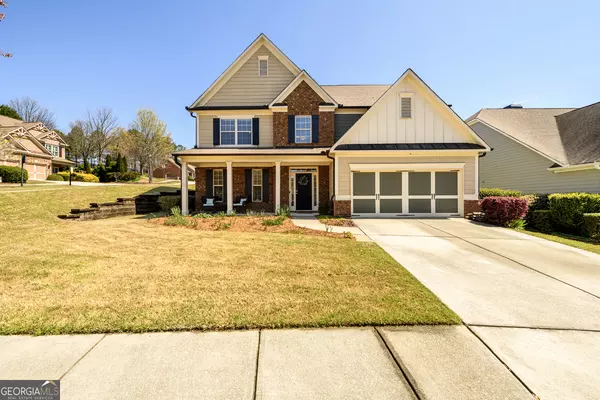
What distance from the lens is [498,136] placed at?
17219mm

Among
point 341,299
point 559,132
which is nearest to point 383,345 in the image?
point 341,299

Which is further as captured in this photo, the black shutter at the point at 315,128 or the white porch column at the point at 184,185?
the black shutter at the point at 315,128

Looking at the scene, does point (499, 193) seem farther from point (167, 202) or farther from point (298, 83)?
point (167, 202)

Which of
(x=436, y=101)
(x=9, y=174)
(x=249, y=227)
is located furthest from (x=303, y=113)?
(x=9, y=174)

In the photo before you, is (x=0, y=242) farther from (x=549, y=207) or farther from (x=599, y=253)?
(x=549, y=207)

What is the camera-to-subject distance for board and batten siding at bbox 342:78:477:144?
13.0 meters

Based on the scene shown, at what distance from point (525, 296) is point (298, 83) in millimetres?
14605

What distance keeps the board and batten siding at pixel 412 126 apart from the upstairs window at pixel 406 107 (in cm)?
15

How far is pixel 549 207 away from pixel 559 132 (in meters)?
9.41

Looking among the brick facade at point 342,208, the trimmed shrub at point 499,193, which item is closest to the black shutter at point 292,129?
the brick facade at point 342,208

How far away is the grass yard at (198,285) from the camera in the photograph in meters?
3.16

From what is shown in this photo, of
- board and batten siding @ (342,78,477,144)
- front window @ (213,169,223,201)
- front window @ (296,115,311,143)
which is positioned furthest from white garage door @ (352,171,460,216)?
front window @ (213,169,223,201)

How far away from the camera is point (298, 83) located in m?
15.3

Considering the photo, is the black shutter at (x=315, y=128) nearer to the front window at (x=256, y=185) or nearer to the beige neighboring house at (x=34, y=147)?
the front window at (x=256, y=185)
